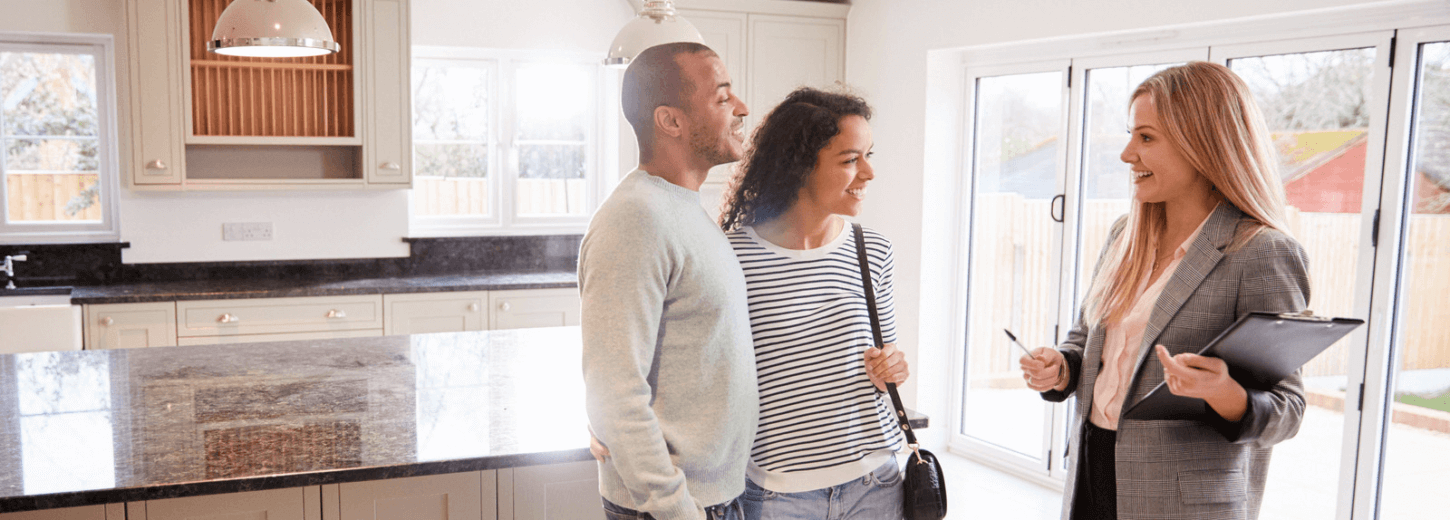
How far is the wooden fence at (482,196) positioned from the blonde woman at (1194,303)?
12.4 ft

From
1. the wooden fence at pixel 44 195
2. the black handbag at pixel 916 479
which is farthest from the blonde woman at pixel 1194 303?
the wooden fence at pixel 44 195

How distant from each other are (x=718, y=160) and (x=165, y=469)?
105 cm

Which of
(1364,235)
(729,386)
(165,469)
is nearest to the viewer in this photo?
(729,386)

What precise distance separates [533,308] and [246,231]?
1.40 m

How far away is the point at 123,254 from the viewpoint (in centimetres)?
436

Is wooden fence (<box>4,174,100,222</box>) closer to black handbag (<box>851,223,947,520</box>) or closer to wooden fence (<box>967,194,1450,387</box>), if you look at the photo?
wooden fence (<box>967,194,1450,387</box>)

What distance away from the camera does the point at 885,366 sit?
149 cm

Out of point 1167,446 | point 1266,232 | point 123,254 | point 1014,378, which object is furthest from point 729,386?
point 123,254

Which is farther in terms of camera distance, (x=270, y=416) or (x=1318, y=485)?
(x=1318, y=485)

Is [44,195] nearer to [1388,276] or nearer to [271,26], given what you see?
[271,26]

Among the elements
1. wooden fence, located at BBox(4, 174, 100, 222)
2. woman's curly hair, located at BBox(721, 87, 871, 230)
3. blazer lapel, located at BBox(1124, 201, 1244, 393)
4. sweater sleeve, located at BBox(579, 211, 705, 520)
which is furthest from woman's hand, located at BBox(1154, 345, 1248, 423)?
wooden fence, located at BBox(4, 174, 100, 222)

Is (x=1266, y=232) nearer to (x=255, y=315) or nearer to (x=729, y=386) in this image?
(x=729, y=386)

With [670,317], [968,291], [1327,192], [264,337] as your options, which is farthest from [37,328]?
[1327,192]

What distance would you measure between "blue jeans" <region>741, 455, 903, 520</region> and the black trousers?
0.37 meters
